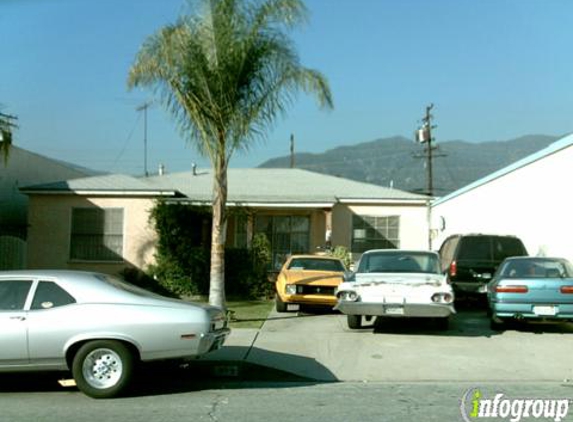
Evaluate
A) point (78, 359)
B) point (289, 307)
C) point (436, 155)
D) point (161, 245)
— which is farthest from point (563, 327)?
point (436, 155)

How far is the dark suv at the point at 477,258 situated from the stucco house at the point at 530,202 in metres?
0.81

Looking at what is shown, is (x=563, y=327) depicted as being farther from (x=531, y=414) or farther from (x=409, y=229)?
(x=409, y=229)

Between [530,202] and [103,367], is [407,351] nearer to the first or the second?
[103,367]

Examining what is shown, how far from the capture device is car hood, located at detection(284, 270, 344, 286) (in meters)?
16.2

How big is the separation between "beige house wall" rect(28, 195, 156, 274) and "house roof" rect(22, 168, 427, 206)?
327 mm

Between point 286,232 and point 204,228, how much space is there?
11.4 feet

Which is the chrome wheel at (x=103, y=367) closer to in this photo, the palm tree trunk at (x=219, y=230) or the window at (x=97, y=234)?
the palm tree trunk at (x=219, y=230)

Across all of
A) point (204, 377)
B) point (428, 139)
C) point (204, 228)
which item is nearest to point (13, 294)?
point (204, 377)

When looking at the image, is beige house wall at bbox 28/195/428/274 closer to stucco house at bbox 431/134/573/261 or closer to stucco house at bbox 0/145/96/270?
stucco house at bbox 0/145/96/270

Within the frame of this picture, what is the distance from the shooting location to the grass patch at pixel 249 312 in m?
14.5

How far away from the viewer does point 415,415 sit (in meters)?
7.54

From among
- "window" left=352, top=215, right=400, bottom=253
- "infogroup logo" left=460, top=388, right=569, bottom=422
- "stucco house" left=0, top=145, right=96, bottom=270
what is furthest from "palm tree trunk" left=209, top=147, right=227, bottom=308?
→ "window" left=352, top=215, right=400, bottom=253

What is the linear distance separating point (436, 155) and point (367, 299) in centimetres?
3583

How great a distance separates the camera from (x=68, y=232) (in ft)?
72.5
